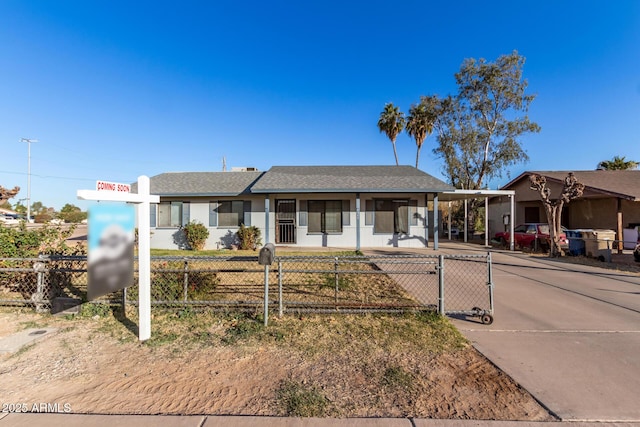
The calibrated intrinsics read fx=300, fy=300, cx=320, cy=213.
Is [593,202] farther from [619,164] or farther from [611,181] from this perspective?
[619,164]

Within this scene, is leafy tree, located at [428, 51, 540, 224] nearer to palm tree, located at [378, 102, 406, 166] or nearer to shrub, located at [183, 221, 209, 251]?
palm tree, located at [378, 102, 406, 166]

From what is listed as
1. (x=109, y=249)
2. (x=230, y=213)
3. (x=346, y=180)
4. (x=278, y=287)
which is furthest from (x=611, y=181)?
(x=109, y=249)

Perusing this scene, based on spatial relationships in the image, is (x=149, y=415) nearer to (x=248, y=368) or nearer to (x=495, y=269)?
(x=248, y=368)

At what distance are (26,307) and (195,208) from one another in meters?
9.88

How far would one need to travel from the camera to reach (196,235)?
14031mm

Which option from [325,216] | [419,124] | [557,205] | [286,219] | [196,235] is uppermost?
[419,124]

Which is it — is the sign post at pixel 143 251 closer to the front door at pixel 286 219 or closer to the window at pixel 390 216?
the front door at pixel 286 219

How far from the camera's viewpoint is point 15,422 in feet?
7.80

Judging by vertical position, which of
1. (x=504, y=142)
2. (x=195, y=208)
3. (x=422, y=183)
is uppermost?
(x=504, y=142)

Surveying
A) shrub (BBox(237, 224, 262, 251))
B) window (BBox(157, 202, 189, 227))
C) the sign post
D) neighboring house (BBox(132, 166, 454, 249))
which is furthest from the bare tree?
window (BBox(157, 202, 189, 227))

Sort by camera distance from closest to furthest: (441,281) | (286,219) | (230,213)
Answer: (441,281) < (230,213) < (286,219)

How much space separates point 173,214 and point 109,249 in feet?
40.4

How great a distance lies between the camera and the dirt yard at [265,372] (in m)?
2.59

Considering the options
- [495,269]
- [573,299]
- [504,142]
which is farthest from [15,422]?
[504,142]
